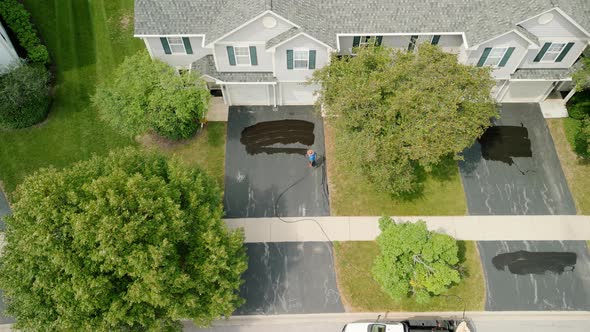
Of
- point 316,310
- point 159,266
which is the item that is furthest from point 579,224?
point 159,266

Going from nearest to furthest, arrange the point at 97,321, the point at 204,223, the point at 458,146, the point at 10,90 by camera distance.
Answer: the point at 97,321 < the point at 204,223 < the point at 458,146 < the point at 10,90

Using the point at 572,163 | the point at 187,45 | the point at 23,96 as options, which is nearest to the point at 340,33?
the point at 187,45

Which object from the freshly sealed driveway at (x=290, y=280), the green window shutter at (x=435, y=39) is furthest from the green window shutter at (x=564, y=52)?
the freshly sealed driveway at (x=290, y=280)

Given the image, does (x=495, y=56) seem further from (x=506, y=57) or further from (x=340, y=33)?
(x=340, y=33)

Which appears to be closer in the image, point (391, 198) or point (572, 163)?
point (391, 198)

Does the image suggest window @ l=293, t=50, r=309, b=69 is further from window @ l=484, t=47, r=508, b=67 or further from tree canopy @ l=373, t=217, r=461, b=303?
tree canopy @ l=373, t=217, r=461, b=303

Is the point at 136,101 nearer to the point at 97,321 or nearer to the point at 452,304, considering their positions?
the point at 97,321

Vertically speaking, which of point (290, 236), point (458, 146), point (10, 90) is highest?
point (10, 90)

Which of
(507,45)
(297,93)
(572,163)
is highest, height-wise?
(507,45)
